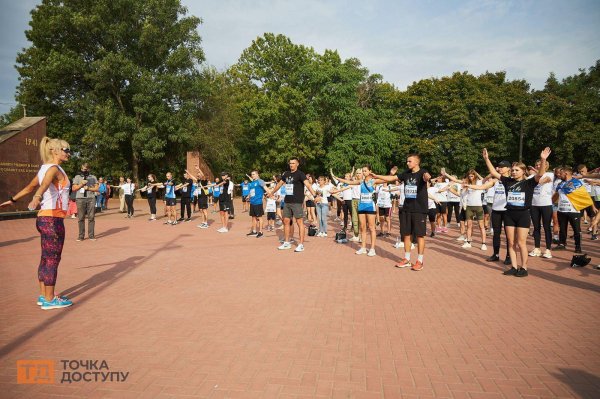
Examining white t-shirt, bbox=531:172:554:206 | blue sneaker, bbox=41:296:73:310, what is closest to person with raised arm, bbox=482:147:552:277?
white t-shirt, bbox=531:172:554:206

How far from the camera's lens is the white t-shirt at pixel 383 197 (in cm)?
1198

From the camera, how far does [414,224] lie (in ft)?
25.9

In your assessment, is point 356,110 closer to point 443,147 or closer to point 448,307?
point 443,147

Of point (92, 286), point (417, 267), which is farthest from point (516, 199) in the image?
point (92, 286)

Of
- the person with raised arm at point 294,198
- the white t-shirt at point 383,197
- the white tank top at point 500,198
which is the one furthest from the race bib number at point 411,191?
the white t-shirt at point 383,197

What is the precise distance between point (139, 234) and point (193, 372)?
36.2ft

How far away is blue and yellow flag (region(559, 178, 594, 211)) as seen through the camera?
893 cm

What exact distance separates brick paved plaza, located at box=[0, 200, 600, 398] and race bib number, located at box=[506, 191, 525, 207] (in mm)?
1453

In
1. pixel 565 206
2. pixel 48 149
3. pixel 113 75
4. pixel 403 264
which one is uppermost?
pixel 113 75

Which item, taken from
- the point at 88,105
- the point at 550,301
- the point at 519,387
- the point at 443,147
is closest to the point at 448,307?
the point at 550,301

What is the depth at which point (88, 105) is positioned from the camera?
31391 millimetres

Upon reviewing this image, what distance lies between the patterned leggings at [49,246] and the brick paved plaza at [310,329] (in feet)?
1.80

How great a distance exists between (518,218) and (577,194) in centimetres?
297

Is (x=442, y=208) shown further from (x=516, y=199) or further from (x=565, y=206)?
(x=516, y=199)
